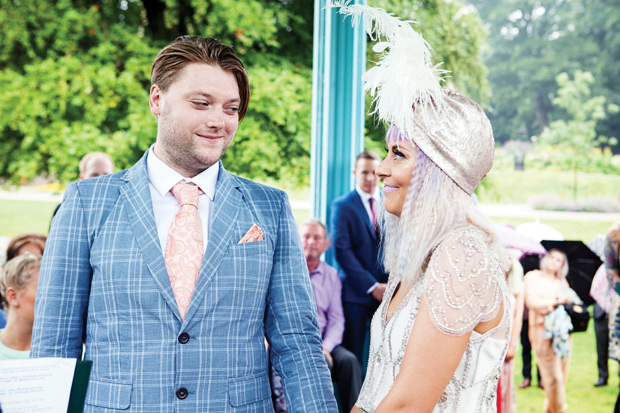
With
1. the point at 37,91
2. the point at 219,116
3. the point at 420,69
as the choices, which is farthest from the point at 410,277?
the point at 37,91

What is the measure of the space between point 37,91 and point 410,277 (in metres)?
5.71

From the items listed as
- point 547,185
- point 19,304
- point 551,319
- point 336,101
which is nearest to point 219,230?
point 19,304

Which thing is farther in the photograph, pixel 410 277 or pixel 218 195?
pixel 218 195

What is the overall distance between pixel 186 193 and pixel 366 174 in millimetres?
2747

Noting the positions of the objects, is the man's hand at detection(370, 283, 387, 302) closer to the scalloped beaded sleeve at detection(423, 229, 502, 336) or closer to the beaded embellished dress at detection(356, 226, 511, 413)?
the beaded embellished dress at detection(356, 226, 511, 413)

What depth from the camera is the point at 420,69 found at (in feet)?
4.43

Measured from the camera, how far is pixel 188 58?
143cm

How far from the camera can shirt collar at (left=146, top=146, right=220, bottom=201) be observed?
4.78 feet

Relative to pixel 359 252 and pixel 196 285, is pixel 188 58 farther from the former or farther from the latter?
pixel 359 252

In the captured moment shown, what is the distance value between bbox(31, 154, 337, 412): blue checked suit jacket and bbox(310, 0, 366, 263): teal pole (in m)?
2.98

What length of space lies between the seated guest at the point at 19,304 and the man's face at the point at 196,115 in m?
1.52

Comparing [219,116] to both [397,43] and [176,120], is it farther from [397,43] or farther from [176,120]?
[397,43]

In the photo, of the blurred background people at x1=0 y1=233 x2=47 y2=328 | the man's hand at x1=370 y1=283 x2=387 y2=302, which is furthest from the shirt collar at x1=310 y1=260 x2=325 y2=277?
the blurred background people at x1=0 y1=233 x2=47 y2=328

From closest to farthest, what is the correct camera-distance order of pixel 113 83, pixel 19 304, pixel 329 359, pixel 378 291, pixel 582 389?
pixel 19 304, pixel 329 359, pixel 378 291, pixel 582 389, pixel 113 83
